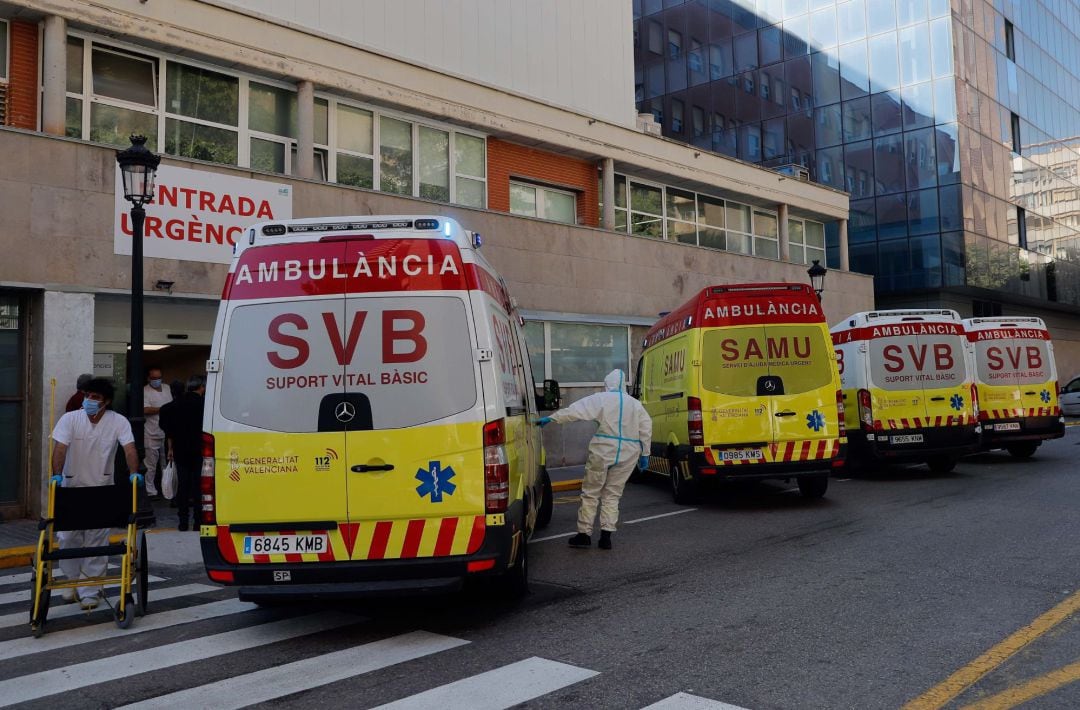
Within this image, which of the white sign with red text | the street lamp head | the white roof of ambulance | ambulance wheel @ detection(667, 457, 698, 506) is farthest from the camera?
the white roof of ambulance

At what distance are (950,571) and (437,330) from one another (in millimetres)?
4459

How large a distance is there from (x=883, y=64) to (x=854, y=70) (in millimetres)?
1120

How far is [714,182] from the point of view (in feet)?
77.6

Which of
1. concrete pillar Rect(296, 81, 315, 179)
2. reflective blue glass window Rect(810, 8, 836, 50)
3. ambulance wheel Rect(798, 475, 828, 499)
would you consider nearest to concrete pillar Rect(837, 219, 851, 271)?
reflective blue glass window Rect(810, 8, 836, 50)

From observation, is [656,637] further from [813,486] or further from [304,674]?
[813,486]

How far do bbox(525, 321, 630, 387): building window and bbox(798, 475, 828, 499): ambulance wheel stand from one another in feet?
24.4

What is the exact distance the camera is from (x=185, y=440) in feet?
34.3

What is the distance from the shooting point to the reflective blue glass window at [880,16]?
1353 inches

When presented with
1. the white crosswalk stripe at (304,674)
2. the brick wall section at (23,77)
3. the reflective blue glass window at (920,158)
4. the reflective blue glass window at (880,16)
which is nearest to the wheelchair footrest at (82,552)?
the white crosswalk stripe at (304,674)

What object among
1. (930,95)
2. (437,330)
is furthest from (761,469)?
(930,95)

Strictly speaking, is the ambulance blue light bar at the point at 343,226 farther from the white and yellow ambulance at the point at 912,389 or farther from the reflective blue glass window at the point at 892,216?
the reflective blue glass window at the point at 892,216

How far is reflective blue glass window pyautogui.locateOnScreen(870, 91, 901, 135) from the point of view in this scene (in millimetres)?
34375

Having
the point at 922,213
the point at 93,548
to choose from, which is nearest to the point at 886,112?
the point at 922,213

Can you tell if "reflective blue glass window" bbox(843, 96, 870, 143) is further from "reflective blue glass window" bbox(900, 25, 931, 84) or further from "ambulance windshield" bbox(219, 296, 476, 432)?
"ambulance windshield" bbox(219, 296, 476, 432)
